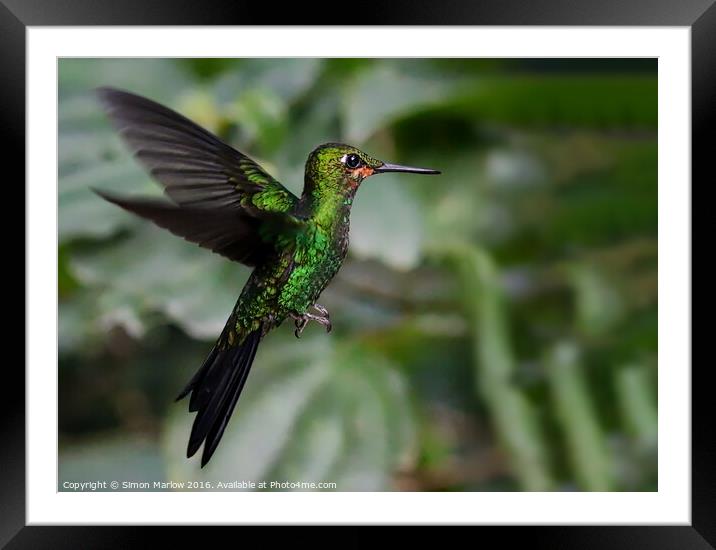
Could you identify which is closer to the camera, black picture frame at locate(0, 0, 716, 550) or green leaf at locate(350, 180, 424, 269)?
black picture frame at locate(0, 0, 716, 550)

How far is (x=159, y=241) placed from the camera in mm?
1172

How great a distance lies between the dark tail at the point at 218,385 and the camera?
2.47 feet

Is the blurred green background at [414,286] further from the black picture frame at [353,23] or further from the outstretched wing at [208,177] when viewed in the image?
the outstretched wing at [208,177]

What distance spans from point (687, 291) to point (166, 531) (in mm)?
651

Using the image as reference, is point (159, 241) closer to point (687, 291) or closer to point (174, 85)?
point (174, 85)

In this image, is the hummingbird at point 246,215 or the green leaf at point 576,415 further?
the green leaf at point 576,415

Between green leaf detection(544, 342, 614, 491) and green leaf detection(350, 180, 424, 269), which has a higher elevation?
green leaf detection(350, 180, 424, 269)

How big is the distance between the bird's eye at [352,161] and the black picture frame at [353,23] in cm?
26

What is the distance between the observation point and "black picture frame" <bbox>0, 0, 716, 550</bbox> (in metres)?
0.93

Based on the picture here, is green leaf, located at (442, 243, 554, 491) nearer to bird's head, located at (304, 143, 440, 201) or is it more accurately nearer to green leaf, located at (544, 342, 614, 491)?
green leaf, located at (544, 342, 614, 491)

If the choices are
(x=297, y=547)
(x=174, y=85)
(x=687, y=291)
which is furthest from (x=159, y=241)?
(x=687, y=291)

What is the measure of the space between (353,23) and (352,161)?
0.84 ft

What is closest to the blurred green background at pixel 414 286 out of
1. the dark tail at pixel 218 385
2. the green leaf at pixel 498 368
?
the green leaf at pixel 498 368

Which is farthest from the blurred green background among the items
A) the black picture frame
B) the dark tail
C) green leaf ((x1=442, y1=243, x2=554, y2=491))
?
the dark tail
